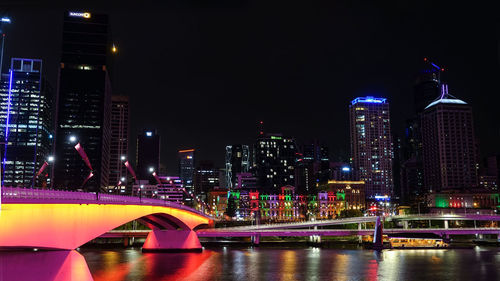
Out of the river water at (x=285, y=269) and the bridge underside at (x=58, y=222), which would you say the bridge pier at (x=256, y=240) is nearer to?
the river water at (x=285, y=269)

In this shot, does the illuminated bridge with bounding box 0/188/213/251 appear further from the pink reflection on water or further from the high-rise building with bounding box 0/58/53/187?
the high-rise building with bounding box 0/58/53/187

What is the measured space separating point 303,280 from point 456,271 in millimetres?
22575

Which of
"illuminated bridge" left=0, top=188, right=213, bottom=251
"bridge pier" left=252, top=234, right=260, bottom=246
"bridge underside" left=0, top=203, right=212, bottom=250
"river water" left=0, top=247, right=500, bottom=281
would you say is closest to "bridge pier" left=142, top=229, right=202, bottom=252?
"river water" left=0, top=247, right=500, bottom=281

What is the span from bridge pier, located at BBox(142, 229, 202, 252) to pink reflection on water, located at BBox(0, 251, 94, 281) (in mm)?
51505

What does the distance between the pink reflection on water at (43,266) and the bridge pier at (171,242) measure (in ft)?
169

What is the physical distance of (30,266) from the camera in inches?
1164

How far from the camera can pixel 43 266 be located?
100 feet

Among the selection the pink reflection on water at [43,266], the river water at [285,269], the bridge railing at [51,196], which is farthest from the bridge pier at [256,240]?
the pink reflection on water at [43,266]

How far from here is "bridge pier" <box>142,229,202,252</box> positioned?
84.6m

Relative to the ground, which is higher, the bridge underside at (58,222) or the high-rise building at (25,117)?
the high-rise building at (25,117)

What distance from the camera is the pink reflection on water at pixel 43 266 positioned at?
29.0 meters

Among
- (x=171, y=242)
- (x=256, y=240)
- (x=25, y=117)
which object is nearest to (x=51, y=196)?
(x=171, y=242)

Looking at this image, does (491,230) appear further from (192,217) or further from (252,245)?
(192,217)

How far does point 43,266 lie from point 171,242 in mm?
55398
